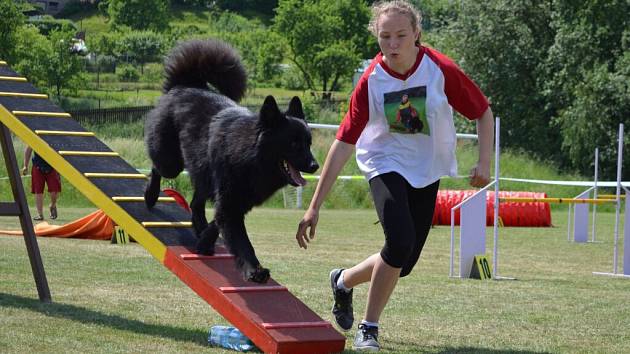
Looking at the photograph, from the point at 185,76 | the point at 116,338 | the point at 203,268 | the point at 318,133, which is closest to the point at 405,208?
the point at 203,268

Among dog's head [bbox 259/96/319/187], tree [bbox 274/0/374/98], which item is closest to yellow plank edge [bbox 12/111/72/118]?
dog's head [bbox 259/96/319/187]

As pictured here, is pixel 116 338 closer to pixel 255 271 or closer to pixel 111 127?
pixel 255 271

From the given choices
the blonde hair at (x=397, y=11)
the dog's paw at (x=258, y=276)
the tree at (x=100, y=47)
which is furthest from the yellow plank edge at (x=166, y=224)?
the tree at (x=100, y=47)

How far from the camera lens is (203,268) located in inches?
182

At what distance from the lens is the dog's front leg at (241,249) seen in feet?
14.5

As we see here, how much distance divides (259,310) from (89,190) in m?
1.38

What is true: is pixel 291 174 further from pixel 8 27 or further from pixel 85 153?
pixel 8 27

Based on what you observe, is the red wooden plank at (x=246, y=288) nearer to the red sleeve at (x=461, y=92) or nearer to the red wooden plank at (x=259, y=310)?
the red wooden plank at (x=259, y=310)

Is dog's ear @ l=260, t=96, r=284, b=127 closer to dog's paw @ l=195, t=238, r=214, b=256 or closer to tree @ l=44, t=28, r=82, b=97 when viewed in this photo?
dog's paw @ l=195, t=238, r=214, b=256

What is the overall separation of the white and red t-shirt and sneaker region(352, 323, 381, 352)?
0.70 meters

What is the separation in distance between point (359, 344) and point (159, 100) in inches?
81.0

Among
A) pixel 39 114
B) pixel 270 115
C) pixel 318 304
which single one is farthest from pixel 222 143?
pixel 318 304

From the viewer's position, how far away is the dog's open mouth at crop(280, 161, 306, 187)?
4.48 meters

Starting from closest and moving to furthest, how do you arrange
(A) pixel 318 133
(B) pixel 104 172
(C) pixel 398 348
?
(C) pixel 398 348 < (B) pixel 104 172 < (A) pixel 318 133
